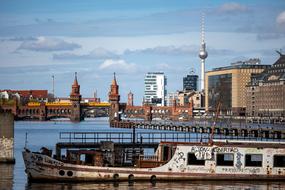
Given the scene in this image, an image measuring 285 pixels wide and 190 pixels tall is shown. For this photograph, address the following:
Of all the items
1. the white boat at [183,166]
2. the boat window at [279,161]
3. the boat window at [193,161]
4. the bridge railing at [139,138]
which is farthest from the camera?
the bridge railing at [139,138]

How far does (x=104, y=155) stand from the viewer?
213ft

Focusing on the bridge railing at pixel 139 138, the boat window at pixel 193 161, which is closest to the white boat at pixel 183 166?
the boat window at pixel 193 161

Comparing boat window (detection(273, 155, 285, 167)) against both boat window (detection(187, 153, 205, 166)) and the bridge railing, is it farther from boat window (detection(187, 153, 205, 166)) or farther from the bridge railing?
the bridge railing

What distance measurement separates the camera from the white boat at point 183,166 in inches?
2469

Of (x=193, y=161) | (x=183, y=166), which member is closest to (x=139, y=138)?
(x=193, y=161)

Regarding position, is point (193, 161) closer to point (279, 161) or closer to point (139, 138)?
point (279, 161)

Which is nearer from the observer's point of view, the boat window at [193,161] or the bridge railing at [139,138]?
the boat window at [193,161]

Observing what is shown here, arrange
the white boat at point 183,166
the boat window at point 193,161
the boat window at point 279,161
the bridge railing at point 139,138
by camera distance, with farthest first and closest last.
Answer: the bridge railing at point 139,138 → the boat window at point 279,161 → the boat window at point 193,161 → the white boat at point 183,166

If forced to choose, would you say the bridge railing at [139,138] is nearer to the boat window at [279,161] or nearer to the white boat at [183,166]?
the white boat at [183,166]

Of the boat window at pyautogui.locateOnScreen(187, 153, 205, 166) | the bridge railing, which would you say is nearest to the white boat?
the boat window at pyautogui.locateOnScreen(187, 153, 205, 166)

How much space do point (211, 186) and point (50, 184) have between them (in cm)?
1305

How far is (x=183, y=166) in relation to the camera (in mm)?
63312

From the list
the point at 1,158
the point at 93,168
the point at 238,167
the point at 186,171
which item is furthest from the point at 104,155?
the point at 1,158

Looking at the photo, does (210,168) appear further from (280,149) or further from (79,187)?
(79,187)
